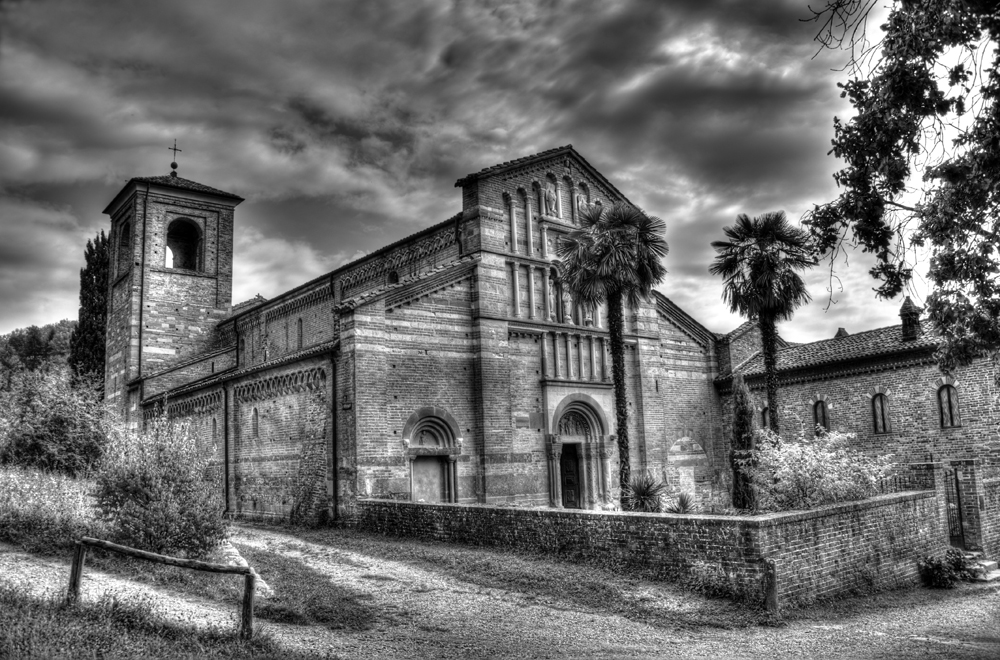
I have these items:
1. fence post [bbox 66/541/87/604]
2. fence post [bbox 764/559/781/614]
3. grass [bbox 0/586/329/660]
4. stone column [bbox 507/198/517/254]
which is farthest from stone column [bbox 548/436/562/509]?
fence post [bbox 66/541/87/604]

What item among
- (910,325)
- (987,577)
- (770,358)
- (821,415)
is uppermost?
(910,325)

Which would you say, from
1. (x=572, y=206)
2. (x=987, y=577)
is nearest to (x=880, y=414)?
(x=987, y=577)

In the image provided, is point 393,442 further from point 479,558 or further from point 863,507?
point 863,507

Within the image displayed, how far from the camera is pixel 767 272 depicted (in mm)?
25438

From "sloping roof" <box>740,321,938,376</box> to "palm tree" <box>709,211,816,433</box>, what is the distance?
3.17 meters

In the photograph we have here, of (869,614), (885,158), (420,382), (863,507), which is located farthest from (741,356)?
(885,158)

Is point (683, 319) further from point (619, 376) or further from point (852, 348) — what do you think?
point (619, 376)

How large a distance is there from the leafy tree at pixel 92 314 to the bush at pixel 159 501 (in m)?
30.0

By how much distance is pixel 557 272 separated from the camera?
1070 inches

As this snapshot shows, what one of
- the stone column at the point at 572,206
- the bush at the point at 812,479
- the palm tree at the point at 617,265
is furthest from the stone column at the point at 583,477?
the bush at the point at 812,479

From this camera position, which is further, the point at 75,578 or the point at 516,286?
the point at 516,286

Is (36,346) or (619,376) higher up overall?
(36,346)

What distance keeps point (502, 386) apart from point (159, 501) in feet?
42.8

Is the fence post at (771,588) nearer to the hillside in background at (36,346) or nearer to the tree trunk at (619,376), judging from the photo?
the tree trunk at (619,376)
